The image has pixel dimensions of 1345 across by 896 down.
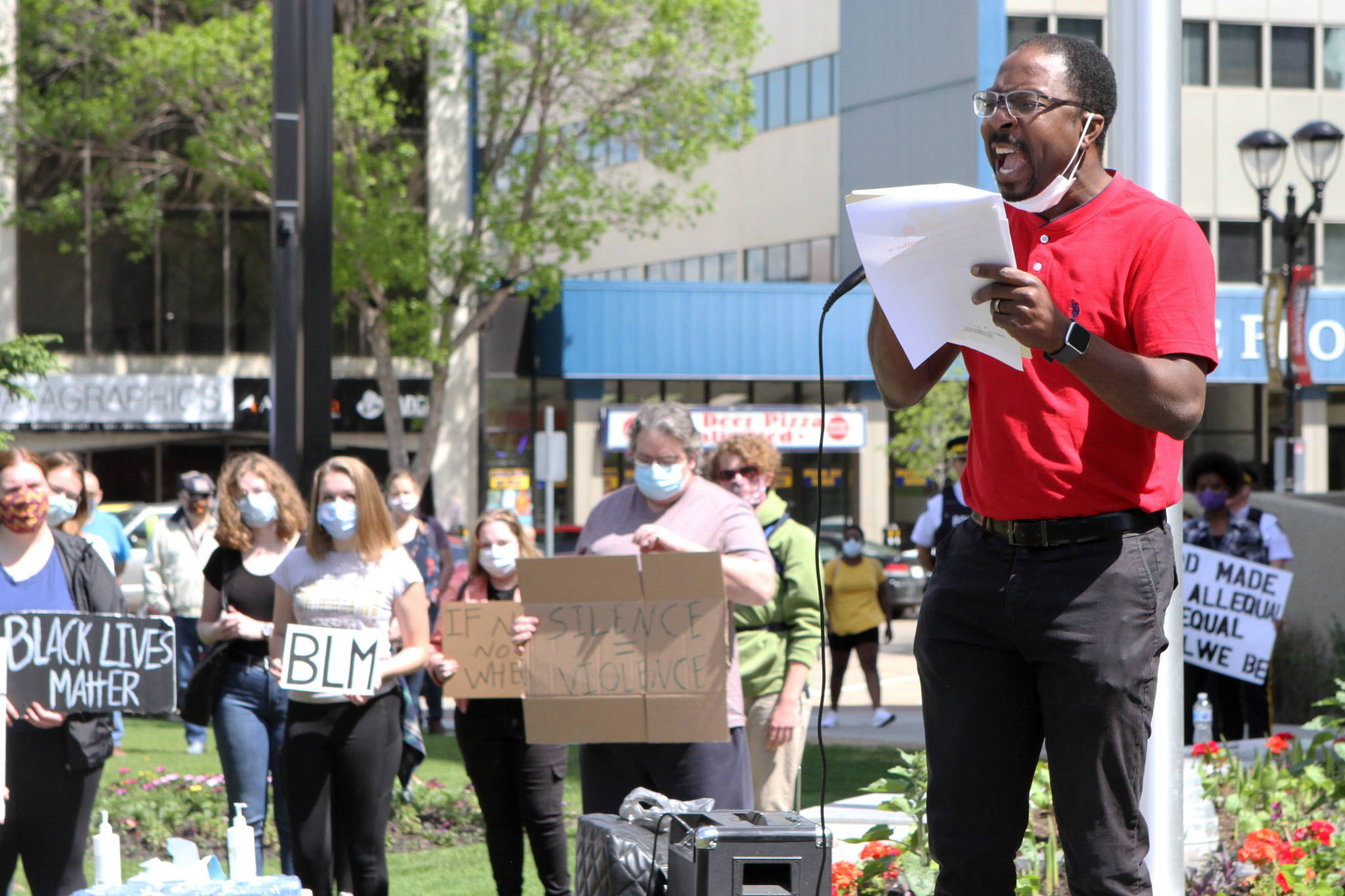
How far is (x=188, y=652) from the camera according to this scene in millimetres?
11789

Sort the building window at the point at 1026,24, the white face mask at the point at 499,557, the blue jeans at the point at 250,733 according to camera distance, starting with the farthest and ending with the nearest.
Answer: the building window at the point at 1026,24, the white face mask at the point at 499,557, the blue jeans at the point at 250,733

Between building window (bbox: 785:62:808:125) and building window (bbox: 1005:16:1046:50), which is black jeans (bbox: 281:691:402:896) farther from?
building window (bbox: 785:62:808:125)

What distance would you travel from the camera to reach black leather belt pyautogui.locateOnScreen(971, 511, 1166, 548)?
279 cm

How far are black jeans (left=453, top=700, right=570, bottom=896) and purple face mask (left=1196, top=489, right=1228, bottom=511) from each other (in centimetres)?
520

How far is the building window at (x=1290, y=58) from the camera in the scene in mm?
34312

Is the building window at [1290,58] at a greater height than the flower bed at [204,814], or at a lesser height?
→ greater

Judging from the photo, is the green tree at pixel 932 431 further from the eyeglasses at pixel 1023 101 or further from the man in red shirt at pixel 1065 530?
the eyeglasses at pixel 1023 101

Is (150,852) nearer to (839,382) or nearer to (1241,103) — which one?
(839,382)

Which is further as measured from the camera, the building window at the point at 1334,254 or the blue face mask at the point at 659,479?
the building window at the point at 1334,254

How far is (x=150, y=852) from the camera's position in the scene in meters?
7.71

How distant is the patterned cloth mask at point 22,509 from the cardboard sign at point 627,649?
1.68 m

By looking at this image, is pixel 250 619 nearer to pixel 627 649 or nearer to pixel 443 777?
pixel 627 649

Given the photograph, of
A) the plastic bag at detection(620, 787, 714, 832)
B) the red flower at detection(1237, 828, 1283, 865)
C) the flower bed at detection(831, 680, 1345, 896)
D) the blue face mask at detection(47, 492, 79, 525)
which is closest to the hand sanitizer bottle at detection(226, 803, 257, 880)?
the plastic bag at detection(620, 787, 714, 832)

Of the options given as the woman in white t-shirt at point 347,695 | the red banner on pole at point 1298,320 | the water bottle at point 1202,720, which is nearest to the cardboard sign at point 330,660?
the woman in white t-shirt at point 347,695
